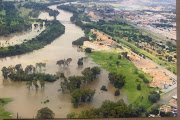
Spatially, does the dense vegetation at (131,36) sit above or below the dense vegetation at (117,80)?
above

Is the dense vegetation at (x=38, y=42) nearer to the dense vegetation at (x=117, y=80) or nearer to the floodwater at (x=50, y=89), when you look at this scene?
the floodwater at (x=50, y=89)

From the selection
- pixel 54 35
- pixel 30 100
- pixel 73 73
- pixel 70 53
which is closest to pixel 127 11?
pixel 54 35

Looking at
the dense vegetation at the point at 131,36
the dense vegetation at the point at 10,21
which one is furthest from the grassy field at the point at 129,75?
the dense vegetation at the point at 10,21

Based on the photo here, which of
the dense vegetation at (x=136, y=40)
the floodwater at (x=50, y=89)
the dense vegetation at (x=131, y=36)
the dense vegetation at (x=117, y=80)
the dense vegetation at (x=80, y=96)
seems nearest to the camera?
the floodwater at (x=50, y=89)

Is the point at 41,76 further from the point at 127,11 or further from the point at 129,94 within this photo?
the point at 127,11

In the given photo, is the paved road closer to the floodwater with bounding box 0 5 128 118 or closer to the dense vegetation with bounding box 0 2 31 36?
the floodwater with bounding box 0 5 128 118

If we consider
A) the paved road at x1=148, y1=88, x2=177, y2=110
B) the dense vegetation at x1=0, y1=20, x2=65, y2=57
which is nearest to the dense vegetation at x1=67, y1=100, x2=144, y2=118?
the paved road at x1=148, y1=88, x2=177, y2=110

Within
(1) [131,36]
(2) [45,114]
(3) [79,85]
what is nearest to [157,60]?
(1) [131,36]
